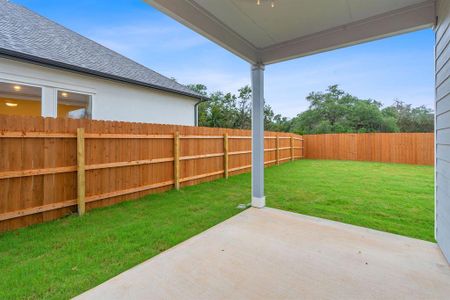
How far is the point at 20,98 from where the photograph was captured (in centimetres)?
610

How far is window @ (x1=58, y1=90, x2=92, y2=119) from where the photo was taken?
19.1ft

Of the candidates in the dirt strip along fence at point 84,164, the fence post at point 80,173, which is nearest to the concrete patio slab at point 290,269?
the fence post at point 80,173

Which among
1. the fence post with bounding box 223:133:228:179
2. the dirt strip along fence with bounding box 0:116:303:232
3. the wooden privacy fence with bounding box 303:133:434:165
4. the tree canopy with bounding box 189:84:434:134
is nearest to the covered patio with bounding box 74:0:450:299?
the dirt strip along fence with bounding box 0:116:303:232

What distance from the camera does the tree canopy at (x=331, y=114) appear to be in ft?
68.2

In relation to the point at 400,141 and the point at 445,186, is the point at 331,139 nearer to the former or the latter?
the point at 400,141

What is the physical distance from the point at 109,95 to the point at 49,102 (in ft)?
4.97

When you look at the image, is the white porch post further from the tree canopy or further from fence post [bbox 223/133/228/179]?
the tree canopy

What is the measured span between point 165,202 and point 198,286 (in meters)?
2.79

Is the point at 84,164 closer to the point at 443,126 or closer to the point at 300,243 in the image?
the point at 300,243

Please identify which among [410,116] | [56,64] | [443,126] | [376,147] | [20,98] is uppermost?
[410,116]

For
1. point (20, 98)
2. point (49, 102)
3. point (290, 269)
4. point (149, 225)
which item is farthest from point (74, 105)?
point (290, 269)

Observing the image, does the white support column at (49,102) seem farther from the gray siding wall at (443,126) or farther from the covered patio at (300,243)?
the gray siding wall at (443,126)

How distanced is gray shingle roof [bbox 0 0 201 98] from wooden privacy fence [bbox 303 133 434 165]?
1012 centimetres

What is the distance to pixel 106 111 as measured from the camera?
20.8 feet
